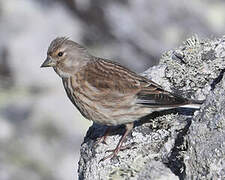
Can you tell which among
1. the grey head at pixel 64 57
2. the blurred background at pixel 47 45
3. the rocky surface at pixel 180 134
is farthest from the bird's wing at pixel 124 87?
the blurred background at pixel 47 45

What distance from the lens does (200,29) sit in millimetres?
13227

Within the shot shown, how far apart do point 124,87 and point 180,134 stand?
1024 millimetres

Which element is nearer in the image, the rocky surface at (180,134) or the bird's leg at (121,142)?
the rocky surface at (180,134)

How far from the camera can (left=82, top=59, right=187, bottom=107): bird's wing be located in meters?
7.11

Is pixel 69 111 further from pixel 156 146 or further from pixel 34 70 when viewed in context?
pixel 156 146

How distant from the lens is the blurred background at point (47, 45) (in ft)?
35.0

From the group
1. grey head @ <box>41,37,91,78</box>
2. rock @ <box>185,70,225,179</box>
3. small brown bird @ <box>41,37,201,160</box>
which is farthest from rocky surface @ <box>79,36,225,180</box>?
grey head @ <box>41,37,91,78</box>

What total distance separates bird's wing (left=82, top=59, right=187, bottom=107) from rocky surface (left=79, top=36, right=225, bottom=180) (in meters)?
0.20

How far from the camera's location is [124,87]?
722 centimetres

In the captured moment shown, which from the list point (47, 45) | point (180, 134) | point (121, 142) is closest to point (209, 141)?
point (180, 134)

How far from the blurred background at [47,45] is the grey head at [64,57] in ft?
10.4

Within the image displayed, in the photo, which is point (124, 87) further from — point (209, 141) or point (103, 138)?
point (209, 141)

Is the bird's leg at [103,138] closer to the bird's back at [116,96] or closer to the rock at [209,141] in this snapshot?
the bird's back at [116,96]

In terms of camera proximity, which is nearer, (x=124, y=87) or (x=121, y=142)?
(x=121, y=142)
